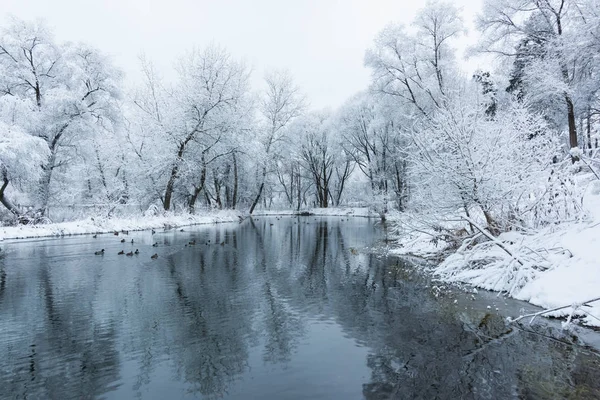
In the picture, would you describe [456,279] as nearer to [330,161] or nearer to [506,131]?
[506,131]

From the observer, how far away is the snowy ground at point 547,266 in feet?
25.2

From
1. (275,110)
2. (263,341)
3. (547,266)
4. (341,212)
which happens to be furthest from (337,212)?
(263,341)

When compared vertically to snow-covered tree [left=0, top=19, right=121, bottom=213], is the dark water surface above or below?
below

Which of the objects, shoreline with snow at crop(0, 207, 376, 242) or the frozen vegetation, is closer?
the frozen vegetation

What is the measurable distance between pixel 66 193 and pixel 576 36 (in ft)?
108

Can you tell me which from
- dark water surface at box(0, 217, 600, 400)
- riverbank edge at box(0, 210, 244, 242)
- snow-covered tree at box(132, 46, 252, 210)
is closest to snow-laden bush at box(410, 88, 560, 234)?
dark water surface at box(0, 217, 600, 400)

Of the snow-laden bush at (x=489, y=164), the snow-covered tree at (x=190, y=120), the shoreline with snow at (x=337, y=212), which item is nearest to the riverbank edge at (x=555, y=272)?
the snow-laden bush at (x=489, y=164)

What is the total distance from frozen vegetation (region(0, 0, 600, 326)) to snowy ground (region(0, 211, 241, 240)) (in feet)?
0.45

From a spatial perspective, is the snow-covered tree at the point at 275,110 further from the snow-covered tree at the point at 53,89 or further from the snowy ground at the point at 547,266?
the snowy ground at the point at 547,266

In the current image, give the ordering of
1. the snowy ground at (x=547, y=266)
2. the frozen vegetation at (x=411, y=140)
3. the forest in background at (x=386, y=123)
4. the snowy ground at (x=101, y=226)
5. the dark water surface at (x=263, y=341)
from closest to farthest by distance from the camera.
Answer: the dark water surface at (x=263, y=341), the snowy ground at (x=547, y=266), the frozen vegetation at (x=411, y=140), the forest in background at (x=386, y=123), the snowy ground at (x=101, y=226)

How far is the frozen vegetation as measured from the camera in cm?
1070

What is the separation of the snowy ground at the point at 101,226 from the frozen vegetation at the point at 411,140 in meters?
0.14

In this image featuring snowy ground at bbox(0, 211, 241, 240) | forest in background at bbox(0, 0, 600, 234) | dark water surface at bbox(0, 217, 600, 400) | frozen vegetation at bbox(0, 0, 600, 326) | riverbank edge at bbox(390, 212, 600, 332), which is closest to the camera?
dark water surface at bbox(0, 217, 600, 400)

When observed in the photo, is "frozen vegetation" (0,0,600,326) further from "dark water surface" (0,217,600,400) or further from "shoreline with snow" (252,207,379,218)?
"shoreline with snow" (252,207,379,218)
